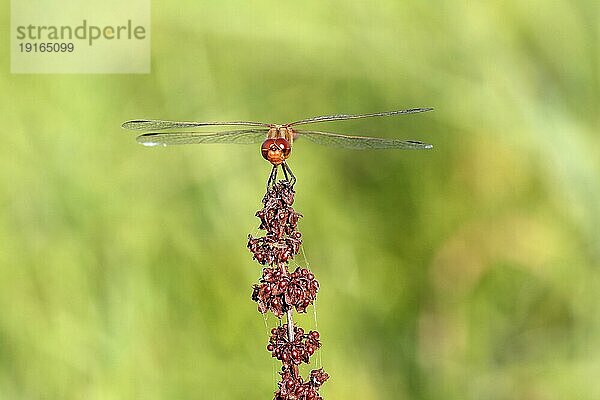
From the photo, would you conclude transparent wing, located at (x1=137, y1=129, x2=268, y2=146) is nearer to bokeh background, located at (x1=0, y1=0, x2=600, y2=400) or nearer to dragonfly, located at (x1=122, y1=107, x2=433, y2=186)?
dragonfly, located at (x1=122, y1=107, x2=433, y2=186)

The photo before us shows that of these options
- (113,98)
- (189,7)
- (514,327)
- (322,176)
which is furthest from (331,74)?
(514,327)

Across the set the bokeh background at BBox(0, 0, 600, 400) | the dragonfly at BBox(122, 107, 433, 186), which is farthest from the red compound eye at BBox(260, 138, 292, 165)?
the bokeh background at BBox(0, 0, 600, 400)

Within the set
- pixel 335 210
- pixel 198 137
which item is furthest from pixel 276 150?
pixel 335 210

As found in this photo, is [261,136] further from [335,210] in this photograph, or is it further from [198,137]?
[335,210]

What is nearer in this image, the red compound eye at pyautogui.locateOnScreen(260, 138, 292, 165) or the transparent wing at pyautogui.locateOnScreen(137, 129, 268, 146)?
the red compound eye at pyautogui.locateOnScreen(260, 138, 292, 165)

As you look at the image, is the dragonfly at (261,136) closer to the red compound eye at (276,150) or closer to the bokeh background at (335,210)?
the red compound eye at (276,150)

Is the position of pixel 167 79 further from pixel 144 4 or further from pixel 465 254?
pixel 465 254
